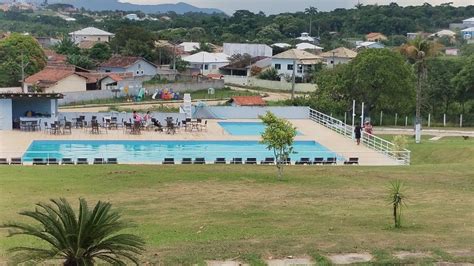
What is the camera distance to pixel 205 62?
85.1 meters

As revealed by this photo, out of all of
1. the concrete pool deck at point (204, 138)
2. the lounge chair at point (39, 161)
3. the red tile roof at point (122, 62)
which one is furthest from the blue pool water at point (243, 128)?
the red tile roof at point (122, 62)

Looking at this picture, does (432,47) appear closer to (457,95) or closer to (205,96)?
(457,95)

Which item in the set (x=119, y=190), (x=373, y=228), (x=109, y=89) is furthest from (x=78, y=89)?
(x=373, y=228)

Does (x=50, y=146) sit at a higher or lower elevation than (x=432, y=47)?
lower

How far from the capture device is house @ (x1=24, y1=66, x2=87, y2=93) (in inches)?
2179

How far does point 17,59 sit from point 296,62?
1182 inches

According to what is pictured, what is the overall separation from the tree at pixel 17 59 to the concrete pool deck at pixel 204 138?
30116 millimetres

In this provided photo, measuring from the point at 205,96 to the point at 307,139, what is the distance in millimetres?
28517

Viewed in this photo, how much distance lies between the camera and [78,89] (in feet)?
191

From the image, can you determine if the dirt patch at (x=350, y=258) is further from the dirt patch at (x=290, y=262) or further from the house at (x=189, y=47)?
the house at (x=189, y=47)

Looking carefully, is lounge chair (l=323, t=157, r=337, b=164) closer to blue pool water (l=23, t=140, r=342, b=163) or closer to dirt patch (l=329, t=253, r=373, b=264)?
blue pool water (l=23, t=140, r=342, b=163)

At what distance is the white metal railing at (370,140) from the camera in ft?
92.9

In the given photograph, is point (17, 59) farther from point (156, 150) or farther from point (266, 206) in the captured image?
point (266, 206)

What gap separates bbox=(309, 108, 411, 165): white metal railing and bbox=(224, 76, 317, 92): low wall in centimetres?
2437
